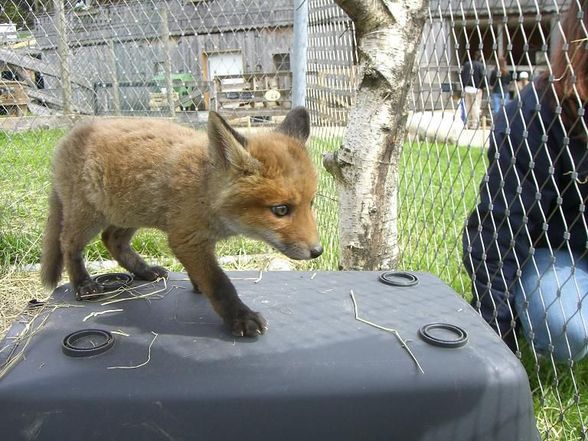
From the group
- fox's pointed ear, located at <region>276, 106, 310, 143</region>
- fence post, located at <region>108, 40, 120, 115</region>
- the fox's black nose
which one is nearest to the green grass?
fence post, located at <region>108, 40, 120, 115</region>

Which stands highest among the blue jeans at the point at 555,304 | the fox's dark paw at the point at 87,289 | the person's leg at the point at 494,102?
the person's leg at the point at 494,102

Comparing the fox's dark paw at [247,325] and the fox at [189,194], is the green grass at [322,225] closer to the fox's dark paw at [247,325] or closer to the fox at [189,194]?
the fox at [189,194]

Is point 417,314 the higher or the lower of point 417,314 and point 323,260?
the higher

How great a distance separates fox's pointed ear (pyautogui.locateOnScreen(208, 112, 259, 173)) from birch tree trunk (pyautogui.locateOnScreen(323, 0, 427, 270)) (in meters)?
0.77

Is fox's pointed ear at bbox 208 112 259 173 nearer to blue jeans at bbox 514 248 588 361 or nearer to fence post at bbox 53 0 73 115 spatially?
blue jeans at bbox 514 248 588 361

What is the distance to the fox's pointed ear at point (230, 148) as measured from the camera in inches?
78.8

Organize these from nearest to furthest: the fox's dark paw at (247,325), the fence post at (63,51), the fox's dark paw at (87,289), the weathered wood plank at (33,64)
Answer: the fox's dark paw at (247,325) < the fox's dark paw at (87,289) < the fence post at (63,51) < the weathered wood plank at (33,64)

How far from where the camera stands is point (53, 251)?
262 centimetres

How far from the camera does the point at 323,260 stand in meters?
3.95

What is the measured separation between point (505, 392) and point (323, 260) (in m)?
2.37

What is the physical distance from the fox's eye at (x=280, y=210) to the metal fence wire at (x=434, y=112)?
0.96 metres

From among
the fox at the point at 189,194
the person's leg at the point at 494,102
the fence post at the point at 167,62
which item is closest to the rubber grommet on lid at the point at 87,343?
the fox at the point at 189,194

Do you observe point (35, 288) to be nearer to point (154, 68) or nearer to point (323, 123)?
point (323, 123)

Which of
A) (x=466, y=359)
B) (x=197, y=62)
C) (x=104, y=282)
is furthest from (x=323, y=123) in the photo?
(x=197, y=62)
